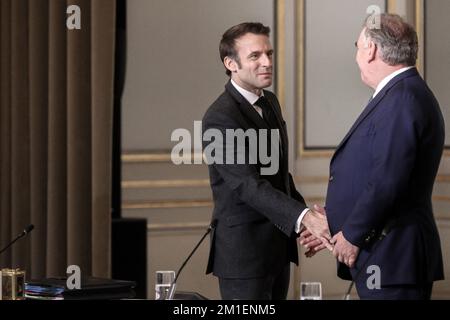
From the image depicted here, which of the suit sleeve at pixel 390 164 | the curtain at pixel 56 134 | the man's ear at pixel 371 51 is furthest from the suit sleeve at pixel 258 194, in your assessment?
A: the curtain at pixel 56 134

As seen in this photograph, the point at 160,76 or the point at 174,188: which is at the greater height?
the point at 160,76

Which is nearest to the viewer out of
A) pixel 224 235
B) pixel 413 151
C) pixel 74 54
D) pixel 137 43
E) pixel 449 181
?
pixel 413 151

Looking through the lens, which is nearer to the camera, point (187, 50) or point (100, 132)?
point (100, 132)

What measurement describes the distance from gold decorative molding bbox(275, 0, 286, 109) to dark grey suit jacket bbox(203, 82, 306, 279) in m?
1.21

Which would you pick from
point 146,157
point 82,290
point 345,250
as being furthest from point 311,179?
point 82,290

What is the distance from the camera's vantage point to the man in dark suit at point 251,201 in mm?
2172

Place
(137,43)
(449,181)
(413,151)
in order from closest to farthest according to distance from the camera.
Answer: (413,151) < (137,43) < (449,181)

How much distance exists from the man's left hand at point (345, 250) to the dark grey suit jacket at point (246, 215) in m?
0.26

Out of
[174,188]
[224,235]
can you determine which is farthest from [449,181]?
[224,235]

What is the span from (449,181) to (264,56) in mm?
1547

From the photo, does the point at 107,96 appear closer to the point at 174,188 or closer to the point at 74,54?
the point at 74,54

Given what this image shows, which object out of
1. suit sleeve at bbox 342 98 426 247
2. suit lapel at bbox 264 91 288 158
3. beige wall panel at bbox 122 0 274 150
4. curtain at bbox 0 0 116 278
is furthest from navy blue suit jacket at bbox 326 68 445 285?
beige wall panel at bbox 122 0 274 150

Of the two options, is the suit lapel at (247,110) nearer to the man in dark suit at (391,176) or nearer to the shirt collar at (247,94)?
the shirt collar at (247,94)

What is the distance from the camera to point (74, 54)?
3.21m
